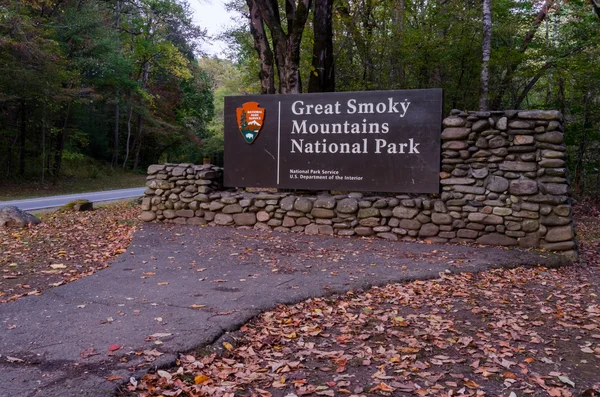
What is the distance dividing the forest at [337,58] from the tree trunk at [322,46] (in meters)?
0.02

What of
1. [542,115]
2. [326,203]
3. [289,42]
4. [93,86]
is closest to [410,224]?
[326,203]

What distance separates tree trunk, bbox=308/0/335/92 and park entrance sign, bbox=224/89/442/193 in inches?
70.3

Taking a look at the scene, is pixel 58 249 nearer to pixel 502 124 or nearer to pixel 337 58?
pixel 502 124

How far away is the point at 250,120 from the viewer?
9930 millimetres

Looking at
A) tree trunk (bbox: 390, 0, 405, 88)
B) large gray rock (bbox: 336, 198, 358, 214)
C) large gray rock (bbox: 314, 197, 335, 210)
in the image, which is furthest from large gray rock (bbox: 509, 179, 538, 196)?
tree trunk (bbox: 390, 0, 405, 88)

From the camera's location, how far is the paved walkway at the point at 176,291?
348 cm

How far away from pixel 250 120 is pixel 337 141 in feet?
6.19

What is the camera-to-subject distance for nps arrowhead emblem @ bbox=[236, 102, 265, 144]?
9.86m

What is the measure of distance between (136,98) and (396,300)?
29.7 metres

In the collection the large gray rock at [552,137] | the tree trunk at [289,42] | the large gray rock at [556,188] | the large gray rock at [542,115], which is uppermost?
the tree trunk at [289,42]

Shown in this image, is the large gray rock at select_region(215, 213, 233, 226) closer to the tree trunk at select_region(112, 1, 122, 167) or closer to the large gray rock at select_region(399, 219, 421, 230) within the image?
the large gray rock at select_region(399, 219, 421, 230)

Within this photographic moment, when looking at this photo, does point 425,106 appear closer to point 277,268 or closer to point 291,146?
point 291,146

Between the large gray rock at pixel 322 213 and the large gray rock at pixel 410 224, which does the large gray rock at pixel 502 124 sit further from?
the large gray rock at pixel 322 213

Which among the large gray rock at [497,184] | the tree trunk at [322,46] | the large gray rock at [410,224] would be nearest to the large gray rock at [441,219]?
the large gray rock at [410,224]
